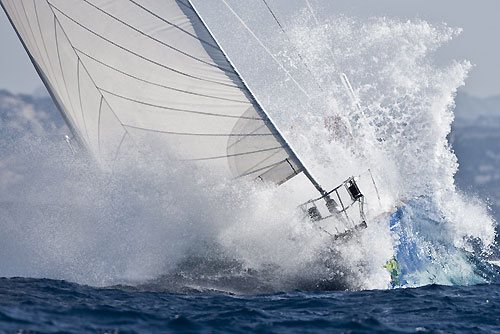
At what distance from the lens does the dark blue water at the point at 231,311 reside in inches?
396

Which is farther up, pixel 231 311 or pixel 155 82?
pixel 155 82

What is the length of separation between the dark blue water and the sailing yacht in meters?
2.07

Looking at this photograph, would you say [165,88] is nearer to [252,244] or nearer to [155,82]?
[155,82]

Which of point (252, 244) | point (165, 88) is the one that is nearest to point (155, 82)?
point (165, 88)

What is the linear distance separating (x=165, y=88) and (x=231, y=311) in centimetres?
468

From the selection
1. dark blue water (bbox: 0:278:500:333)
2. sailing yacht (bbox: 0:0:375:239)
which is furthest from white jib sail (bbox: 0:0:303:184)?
dark blue water (bbox: 0:278:500:333)

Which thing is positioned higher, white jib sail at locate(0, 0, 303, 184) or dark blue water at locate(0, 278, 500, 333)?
white jib sail at locate(0, 0, 303, 184)

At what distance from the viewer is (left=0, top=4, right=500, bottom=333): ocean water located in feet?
36.2

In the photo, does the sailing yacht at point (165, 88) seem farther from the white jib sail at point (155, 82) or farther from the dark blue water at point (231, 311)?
the dark blue water at point (231, 311)

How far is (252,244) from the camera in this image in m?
14.1

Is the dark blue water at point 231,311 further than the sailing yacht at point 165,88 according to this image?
No

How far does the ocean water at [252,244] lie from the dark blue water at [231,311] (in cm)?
3

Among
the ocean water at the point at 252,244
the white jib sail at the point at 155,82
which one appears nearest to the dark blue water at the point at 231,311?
the ocean water at the point at 252,244

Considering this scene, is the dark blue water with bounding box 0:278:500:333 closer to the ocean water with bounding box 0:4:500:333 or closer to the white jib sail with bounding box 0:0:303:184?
the ocean water with bounding box 0:4:500:333
